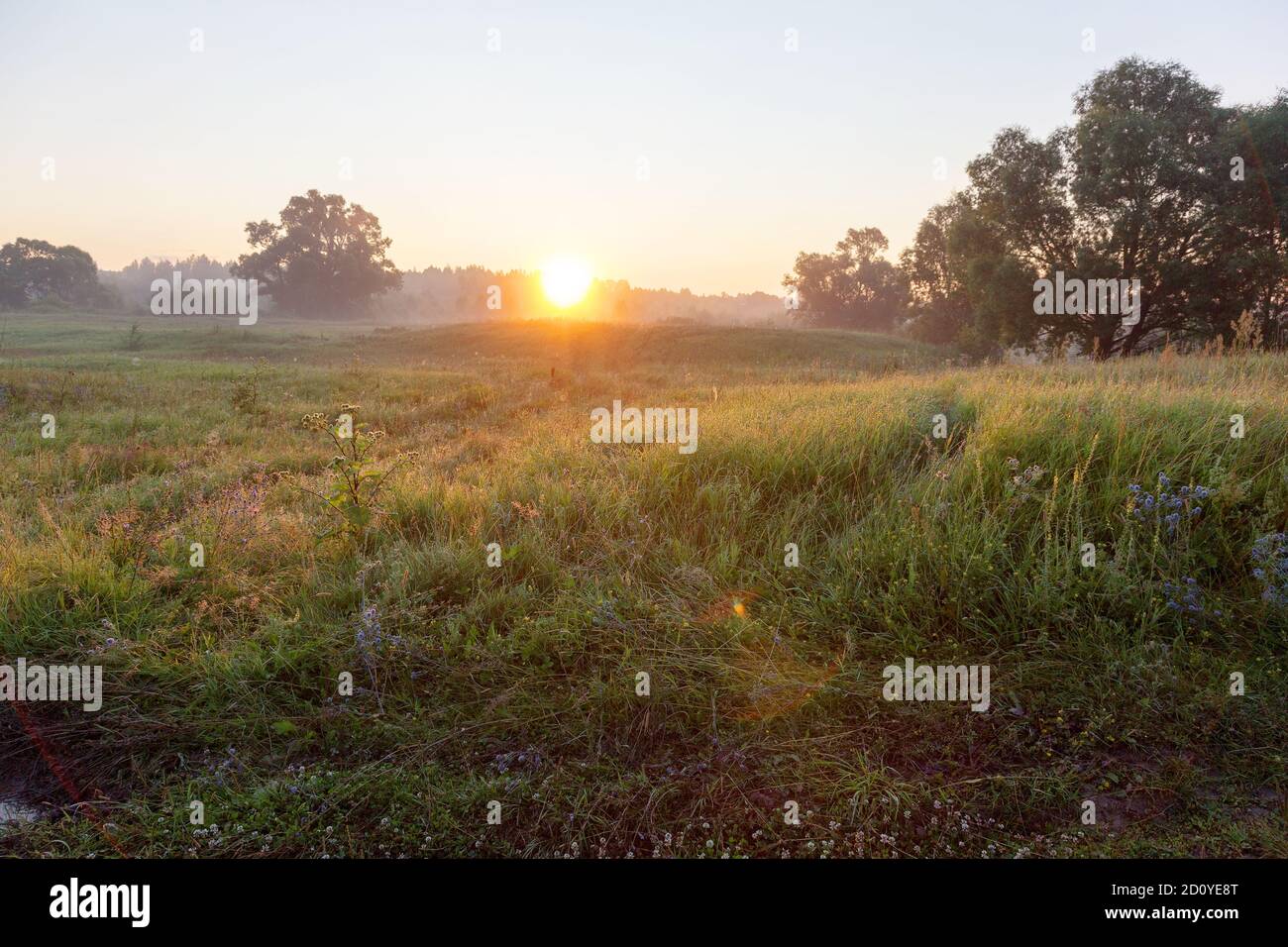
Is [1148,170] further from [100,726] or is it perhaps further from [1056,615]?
[100,726]

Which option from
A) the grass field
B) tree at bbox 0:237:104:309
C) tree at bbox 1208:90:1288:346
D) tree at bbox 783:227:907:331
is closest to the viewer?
the grass field

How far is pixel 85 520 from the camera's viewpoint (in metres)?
5.82

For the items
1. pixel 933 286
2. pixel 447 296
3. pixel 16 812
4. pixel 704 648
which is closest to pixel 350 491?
pixel 16 812

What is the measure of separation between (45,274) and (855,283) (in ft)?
306

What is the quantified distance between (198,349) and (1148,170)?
40.5 metres

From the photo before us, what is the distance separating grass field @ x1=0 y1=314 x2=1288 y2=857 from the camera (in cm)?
270

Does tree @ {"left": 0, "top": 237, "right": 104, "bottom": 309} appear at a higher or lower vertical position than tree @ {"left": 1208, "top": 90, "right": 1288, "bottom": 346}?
higher

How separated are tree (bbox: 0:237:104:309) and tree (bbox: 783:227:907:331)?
85648 millimetres

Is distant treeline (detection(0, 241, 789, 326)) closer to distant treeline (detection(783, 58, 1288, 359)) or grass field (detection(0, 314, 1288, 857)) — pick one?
distant treeline (detection(783, 58, 1288, 359))

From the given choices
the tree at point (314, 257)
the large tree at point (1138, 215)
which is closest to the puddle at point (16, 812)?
the large tree at point (1138, 215)

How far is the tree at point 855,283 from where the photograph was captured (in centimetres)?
6006

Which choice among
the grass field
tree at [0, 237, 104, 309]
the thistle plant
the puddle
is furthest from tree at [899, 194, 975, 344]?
tree at [0, 237, 104, 309]

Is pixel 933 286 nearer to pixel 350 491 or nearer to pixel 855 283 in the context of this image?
pixel 855 283

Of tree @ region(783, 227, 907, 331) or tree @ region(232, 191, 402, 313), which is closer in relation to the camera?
tree @ region(783, 227, 907, 331)
